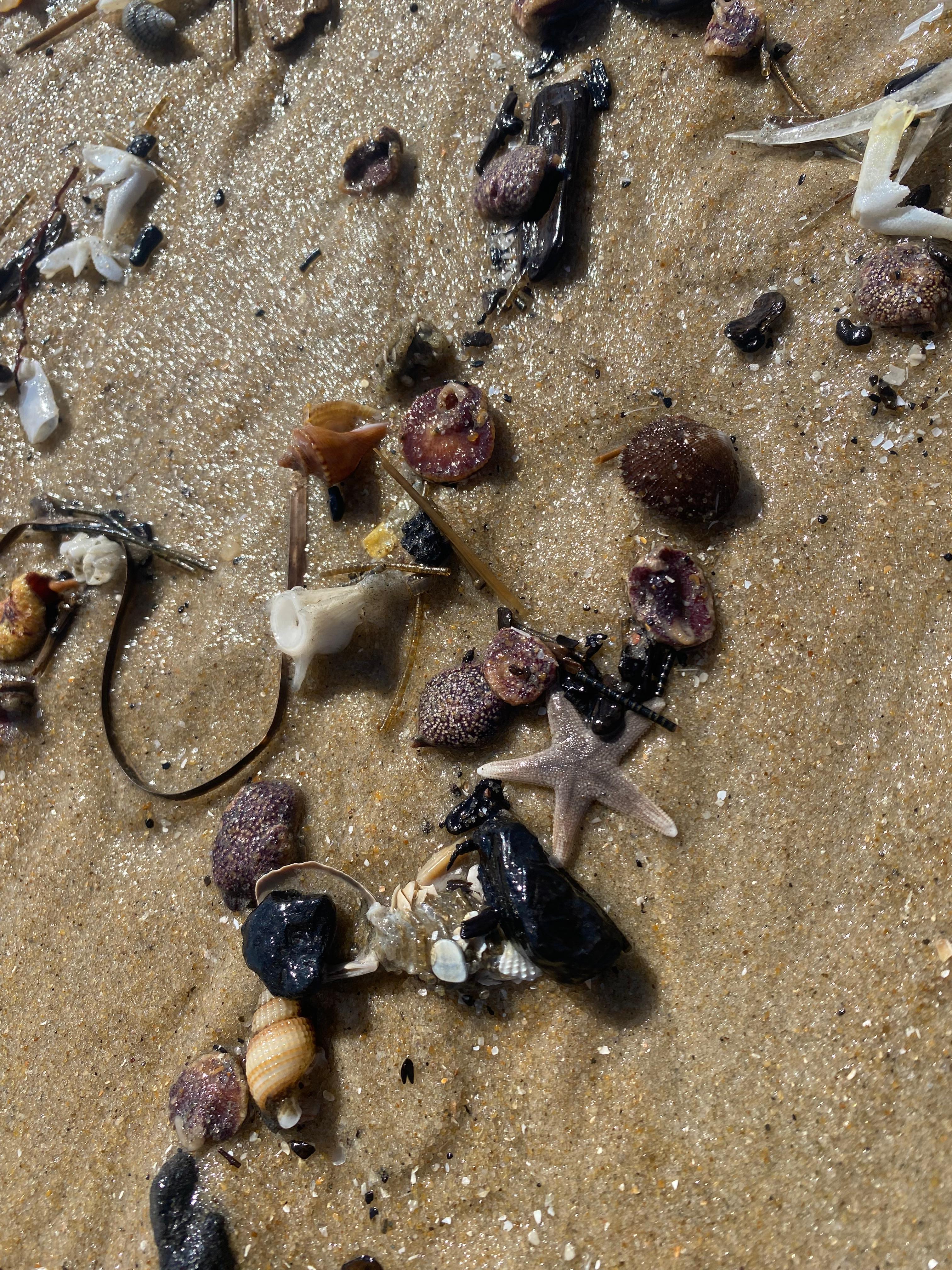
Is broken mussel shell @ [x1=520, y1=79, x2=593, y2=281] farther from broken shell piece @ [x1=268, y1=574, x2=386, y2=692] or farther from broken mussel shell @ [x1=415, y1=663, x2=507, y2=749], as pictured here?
broken mussel shell @ [x1=415, y1=663, x2=507, y2=749]

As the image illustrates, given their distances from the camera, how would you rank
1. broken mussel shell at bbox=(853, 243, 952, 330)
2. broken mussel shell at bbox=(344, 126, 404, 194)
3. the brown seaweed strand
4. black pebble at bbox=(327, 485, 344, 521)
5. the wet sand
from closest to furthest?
the wet sand, broken mussel shell at bbox=(853, 243, 952, 330), black pebble at bbox=(327, 485, 344, 521), broken mussel shell at bbox=(344, 126, 404, 194), the brown seaweed strand

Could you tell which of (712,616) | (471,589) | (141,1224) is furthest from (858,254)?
(141,1224)

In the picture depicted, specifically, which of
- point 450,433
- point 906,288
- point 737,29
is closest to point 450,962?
point 450,433

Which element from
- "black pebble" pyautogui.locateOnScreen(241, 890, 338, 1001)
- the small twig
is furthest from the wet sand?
"black pebble" pyautogui.locateOnScreen(241, 890, 338, 1001)

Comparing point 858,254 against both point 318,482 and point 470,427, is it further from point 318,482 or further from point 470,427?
point 318,482

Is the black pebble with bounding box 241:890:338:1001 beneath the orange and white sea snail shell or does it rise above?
above

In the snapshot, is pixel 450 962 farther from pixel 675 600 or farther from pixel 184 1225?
pixel 675 600
